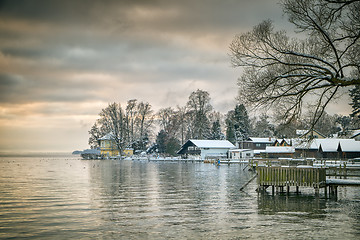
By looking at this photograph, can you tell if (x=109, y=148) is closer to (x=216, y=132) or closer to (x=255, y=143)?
(x=216, y=132)

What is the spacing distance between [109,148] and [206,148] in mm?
41843

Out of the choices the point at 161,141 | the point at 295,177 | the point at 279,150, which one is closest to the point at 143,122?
the point at 161,141

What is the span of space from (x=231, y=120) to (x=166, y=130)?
20.8m

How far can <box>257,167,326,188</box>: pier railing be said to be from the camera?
2573 centimetres

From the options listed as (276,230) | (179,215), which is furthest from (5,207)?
(276,230)

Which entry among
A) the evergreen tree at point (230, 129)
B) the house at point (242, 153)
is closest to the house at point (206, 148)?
the house at point (242, 153)

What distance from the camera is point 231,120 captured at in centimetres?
12031

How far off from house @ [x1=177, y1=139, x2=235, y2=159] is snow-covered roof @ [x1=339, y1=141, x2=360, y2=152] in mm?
32036

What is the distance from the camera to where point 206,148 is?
100 metres

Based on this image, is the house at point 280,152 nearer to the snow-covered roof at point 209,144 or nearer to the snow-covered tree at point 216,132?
the snow-covered roof at point 209,144

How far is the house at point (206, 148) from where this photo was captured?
99.2m

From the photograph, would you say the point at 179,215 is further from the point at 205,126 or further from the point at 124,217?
the point at 205,126

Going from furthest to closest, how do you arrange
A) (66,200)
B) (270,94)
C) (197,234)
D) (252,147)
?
1. (252,147)
2. (66,200)
3. (270,94)
4. (197,234)

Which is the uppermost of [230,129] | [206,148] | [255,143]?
[230,129]
